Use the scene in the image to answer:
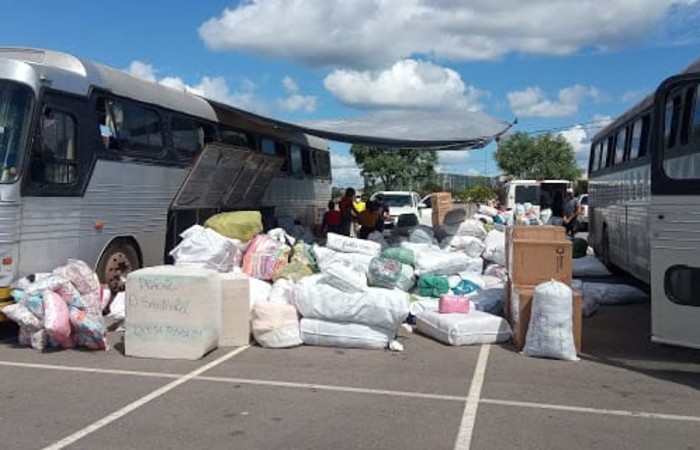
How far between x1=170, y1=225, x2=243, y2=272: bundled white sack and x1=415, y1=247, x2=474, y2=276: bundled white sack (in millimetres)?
2751

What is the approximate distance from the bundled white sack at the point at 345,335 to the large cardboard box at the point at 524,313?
4.43 ft

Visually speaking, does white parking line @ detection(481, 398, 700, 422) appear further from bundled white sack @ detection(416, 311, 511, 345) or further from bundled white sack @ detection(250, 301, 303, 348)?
bundled white sack @ detection(250, 301, 303, 348)

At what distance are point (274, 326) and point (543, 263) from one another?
3096mm

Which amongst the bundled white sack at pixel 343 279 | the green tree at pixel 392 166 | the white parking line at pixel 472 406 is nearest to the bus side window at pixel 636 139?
the bundled white sack at pixel 343 279

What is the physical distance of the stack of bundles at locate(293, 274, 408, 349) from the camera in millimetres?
8523

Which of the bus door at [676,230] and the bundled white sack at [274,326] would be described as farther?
the bundled white sack at [274,326]

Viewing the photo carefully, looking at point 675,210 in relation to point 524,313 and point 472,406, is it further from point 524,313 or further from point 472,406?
point 472,406

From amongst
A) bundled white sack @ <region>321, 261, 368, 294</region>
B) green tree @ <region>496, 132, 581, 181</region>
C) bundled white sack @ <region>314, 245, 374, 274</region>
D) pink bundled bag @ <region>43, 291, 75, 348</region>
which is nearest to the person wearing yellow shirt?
bundled white sack @ <region>314, 245, 374, 274</region>

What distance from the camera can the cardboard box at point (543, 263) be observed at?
884 cm

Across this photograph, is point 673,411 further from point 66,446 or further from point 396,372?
point 66,446

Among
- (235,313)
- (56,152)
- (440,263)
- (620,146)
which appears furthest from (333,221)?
(235,313)

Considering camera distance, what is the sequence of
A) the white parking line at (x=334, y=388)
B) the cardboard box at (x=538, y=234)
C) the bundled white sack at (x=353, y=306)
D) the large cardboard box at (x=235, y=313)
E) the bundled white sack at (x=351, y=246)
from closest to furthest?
the white parking line at (x=334, y=388) < the bundled white sack at (x=353, y=306) < the large cardboard box at (x=235, y=313) < the cardboard box at (x=538, y=234) < the bundled white sack at (x=351, y=246)

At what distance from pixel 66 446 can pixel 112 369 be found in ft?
7.78

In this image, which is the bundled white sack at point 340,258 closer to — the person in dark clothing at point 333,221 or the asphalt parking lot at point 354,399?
the asphalt parking lot at point 354,399
